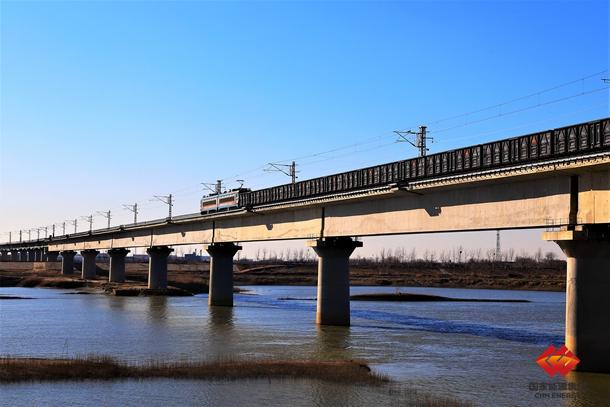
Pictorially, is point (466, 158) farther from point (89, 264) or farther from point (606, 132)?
point (89, 264)

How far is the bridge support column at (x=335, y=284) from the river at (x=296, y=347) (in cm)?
182

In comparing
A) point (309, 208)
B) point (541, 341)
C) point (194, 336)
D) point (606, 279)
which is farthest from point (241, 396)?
point (309, 208)

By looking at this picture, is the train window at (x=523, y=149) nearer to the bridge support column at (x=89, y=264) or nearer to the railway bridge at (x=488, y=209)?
the railway bridge at (x=488, y=209)

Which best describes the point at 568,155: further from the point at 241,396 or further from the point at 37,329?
the point at 37,329

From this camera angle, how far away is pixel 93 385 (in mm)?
32062

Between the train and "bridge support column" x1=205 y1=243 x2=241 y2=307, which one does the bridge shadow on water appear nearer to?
the train

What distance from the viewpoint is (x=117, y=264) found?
140250 millimetres

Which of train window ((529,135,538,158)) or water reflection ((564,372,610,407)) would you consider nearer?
water reflection ((564,372,610,407))

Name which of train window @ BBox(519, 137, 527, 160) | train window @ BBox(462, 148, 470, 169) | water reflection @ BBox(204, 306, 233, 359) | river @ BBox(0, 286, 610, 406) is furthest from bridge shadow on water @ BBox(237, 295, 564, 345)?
train window @ BBox(519, 137, 527, 160)

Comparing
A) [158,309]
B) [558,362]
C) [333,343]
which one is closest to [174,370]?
[333,343]

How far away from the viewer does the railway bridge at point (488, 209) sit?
121ft

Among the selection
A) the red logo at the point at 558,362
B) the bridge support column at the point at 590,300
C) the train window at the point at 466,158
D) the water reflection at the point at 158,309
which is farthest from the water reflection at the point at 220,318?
the bridge support column at the point at 590,300

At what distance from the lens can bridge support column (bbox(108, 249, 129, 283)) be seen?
13888cm

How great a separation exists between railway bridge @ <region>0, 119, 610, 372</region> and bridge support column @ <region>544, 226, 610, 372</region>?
48mm
